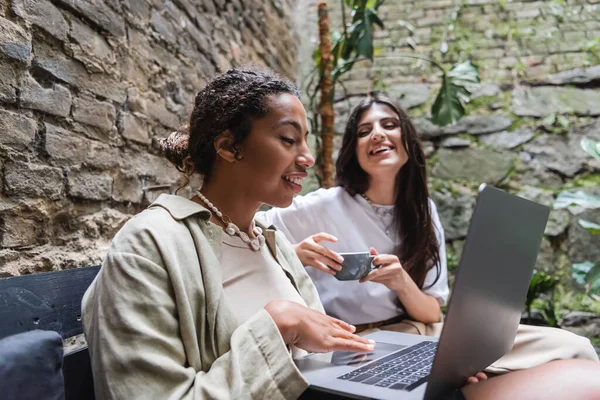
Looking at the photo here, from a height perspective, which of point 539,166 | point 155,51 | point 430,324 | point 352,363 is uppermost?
point 155,51

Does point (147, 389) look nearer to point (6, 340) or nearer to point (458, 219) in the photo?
point (6, 340)

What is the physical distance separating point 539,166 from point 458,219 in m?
0.66

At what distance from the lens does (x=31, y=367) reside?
0.70 meters

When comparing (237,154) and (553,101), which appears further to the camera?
(553,101)

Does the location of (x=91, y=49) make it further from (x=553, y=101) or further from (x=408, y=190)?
(x=553, y=101)

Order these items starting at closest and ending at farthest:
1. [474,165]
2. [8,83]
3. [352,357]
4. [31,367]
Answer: [31,367] → [352,357] → [8,83] → [474,165]

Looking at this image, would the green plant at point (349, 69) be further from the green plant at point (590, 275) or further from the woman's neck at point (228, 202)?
the woman's neck at point (228, 202)

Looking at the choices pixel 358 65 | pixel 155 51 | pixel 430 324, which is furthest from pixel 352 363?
pixel 358 65

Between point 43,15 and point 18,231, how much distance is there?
0.55 metres

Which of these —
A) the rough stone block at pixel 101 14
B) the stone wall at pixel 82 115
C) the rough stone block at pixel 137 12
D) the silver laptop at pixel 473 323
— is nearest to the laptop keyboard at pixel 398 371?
the silver laptop at pixel 473 323

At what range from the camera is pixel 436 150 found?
3.34 metres

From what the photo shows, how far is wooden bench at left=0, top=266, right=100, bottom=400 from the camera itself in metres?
0.89

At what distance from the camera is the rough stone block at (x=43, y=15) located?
1080mm

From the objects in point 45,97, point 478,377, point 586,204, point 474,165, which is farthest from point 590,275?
point 45,97
